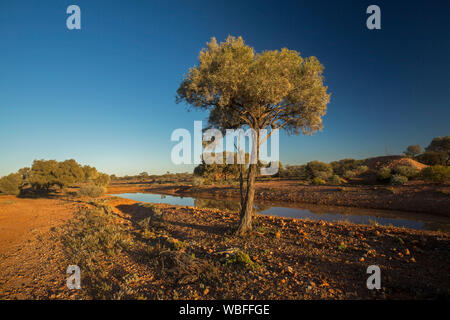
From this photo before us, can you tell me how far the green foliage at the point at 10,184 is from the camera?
2652 centimetres

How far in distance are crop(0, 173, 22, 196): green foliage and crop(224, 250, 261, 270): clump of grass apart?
126 feet

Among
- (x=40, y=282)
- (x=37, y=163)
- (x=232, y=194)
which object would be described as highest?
(x=37, y=163)

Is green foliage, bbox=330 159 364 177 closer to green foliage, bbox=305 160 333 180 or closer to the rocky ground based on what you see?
green foliage, bbox=305 160 333 180

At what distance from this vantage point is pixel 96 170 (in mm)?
34219

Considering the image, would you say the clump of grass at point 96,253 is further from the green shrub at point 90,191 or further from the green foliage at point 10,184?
the green foliage at point 10,184

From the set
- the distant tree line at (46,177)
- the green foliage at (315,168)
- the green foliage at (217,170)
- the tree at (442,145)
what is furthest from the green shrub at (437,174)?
the distant tree line at (46,177)

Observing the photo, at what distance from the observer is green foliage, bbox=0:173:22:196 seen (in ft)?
87.0

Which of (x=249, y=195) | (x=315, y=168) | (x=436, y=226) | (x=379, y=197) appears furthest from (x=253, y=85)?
(x=315, y=168)

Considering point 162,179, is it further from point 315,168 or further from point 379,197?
point 379,197

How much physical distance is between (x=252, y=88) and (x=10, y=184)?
38847 millimetres

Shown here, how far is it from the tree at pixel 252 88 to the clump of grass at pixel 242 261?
2.32 metres

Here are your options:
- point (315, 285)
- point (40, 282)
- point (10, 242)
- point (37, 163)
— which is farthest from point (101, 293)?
point (37, 163)
